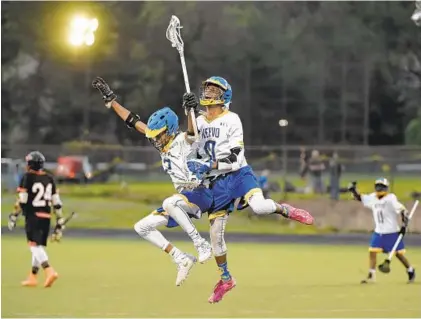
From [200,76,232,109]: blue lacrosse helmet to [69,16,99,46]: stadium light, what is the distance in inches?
43.5

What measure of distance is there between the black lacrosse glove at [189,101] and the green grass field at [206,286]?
8073 mm

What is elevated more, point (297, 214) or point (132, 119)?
point (132, 119)

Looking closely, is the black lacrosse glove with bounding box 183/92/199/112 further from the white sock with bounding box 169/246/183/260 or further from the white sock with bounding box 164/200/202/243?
the white sock with bounding box 169/246/183/260

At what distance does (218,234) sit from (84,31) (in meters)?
1.98

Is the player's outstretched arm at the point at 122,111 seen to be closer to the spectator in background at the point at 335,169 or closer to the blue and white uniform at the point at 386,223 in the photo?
the blue and white uniform at the point at 386,223

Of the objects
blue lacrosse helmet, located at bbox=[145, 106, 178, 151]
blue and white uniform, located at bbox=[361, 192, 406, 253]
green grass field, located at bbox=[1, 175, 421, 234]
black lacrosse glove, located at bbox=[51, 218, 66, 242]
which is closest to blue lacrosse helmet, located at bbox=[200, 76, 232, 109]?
blue lacrosse helmet, located at bbox=[145, 106, 178, 151]

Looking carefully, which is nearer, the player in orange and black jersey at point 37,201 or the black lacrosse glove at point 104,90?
the black lacrosse glove at point 104,90

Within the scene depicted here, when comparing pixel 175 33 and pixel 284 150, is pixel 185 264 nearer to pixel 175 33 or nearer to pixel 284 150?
pixel 175 33

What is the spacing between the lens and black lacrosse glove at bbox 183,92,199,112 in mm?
8219

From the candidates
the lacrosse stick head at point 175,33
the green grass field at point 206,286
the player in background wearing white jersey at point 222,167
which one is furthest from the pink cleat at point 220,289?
the green grass field at point 206,286

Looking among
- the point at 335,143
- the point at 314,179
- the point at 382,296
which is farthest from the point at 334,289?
the point at 335,143

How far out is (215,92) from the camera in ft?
27.3

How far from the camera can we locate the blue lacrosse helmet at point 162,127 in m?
8.26

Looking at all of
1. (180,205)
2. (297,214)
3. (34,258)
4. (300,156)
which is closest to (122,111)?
(180,205)
